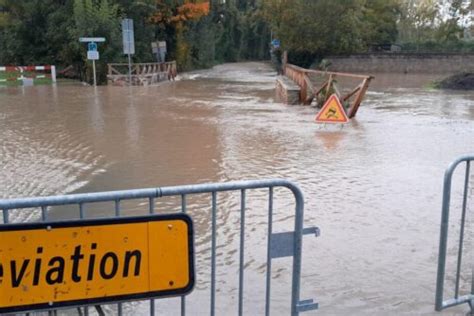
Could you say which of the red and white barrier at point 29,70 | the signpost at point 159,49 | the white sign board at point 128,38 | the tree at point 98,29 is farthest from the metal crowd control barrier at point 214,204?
the signpost at point 159,49

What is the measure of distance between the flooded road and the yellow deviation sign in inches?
54.6

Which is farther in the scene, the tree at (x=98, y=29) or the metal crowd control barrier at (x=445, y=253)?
the tree at (x=98, y=29)

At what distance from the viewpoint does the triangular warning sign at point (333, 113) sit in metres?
12.8

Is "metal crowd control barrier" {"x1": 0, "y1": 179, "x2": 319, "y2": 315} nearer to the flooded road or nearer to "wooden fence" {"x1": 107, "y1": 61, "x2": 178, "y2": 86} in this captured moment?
the flooded road

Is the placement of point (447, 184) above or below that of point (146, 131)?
above

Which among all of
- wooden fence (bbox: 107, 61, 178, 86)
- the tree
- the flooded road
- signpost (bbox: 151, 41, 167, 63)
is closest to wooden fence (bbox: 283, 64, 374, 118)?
the flooded road

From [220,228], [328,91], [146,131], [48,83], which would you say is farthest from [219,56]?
[220,228]

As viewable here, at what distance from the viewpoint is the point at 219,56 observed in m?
65.1

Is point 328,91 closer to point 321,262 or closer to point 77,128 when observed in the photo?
point 77,128

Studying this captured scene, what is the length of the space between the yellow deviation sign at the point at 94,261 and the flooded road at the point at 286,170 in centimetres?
139

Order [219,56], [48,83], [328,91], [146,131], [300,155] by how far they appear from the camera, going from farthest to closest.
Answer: [219,56] < [48,83] < [328,91] < [146,131] < [300,155]

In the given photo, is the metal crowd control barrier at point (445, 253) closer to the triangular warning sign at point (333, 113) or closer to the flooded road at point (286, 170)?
the flooded road at point (286, 170)

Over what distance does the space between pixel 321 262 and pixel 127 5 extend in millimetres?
31418

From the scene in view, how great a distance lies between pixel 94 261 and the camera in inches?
112
